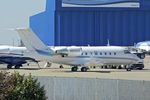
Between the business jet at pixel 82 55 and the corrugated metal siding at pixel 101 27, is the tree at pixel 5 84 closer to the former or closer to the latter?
the business jet at pixel 82 55

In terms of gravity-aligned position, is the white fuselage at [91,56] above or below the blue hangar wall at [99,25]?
below

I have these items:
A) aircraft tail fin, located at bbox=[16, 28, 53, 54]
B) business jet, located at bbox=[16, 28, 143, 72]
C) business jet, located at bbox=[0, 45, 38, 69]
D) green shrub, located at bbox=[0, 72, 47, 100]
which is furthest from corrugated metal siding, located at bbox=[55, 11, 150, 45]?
green shrub, located at bbox=[0, 72, 47, 100]

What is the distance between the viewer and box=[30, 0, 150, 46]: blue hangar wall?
136m

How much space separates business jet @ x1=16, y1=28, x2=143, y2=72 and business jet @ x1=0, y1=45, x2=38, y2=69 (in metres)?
8.28

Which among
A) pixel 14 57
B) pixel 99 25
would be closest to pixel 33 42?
pixel 14 57

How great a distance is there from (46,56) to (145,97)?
39.5m

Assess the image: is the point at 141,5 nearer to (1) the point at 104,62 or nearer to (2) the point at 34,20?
(2) the point at 34,20

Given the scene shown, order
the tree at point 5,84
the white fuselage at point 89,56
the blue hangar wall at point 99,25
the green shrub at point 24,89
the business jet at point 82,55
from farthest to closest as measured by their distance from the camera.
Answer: the blue hangar wall at point 99,25 < the white fuselage at point 89,56 < the business jet at point 82,55 < the green shrub at point 24,89 < the tree at point 5,84

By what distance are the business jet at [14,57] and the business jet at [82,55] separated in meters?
8.28

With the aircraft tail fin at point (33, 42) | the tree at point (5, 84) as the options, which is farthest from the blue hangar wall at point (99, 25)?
the tree at point (5, 84)

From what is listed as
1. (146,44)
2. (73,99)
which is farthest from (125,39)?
(73,99)

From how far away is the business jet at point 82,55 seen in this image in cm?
5905

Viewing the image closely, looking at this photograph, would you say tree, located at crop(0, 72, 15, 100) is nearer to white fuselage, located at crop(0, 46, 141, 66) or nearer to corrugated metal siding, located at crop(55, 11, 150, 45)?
white fuselage, located at crop(0, 46, 141, 66)

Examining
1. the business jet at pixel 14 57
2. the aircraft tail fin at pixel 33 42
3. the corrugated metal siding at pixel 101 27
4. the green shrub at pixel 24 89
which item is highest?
the corrugated metal siding at pixel 101 27
